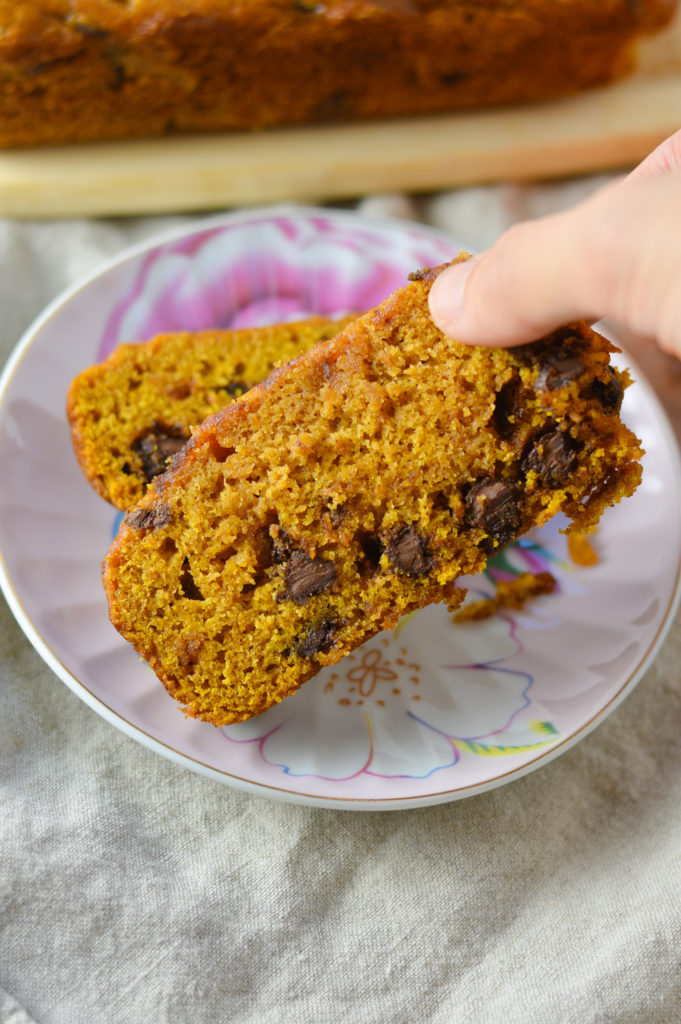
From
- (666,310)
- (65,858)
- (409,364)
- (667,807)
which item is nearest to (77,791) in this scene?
(65,858)

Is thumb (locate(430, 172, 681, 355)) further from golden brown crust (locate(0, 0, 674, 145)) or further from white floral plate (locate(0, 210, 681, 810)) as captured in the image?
golden brown crust (locate(0, 0, 674, 145))

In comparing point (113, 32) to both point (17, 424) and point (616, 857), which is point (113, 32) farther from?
point (616, 857)

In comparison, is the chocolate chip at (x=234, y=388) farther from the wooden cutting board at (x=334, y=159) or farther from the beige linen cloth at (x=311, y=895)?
the wooden cutting board at (x=334, y=159)

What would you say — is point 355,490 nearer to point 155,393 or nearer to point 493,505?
point 493,505

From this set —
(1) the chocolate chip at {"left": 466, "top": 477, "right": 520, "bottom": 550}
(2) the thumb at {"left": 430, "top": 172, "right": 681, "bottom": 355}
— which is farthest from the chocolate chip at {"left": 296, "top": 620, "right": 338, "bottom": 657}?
(2) the thumb at {"left": 430, "top": 172, "right": 681, "bottom": 355}

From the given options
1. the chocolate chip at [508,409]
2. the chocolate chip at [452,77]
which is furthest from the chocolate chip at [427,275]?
the chocolate chip at [452,77]

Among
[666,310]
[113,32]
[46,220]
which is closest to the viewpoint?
[666,310]
